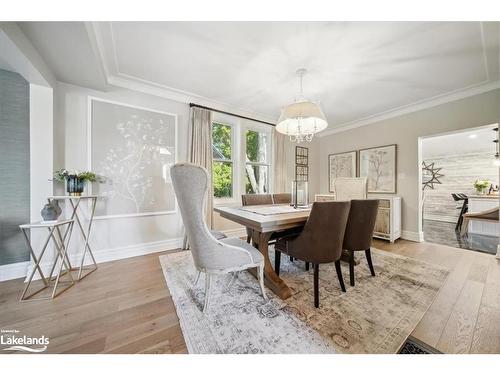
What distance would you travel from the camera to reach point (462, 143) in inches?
186

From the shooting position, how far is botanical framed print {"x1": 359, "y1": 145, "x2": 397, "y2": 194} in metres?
3.61

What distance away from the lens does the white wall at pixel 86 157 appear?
2.22m

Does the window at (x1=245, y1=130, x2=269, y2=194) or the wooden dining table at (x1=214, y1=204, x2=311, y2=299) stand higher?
the window at (x1=245, y1=130, x2=269, y2=194)

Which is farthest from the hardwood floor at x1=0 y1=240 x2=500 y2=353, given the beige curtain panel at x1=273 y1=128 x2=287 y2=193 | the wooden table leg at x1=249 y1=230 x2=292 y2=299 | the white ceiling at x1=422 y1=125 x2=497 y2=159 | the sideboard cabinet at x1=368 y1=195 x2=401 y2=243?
the white ceiling at x1=422 y1=125 x2=497 y2=159

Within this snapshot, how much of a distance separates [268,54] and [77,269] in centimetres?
335

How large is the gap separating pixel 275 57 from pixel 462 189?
21.5 feet

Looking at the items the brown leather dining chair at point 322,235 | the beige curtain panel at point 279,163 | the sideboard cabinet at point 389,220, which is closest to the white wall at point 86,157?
the beige curtain panel at point 279,163

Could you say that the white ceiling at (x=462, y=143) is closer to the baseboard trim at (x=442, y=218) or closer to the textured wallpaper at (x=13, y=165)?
the baseboard trim at (x=442, y=218)

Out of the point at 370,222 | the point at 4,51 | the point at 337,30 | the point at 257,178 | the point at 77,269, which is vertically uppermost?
the point at 337,30

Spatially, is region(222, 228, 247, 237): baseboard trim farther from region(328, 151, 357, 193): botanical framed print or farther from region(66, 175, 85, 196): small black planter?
region(328, 151, 357, 193): botanical framed print

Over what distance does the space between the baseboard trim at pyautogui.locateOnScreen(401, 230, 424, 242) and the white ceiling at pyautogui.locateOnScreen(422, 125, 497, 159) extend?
225 centimetres
